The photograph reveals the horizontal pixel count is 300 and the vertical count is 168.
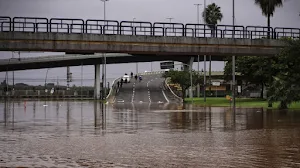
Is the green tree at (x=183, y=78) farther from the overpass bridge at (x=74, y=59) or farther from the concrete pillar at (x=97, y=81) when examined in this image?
the concrete pillar at (x=97, y=81)

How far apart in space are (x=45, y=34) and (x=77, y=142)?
1033 inches

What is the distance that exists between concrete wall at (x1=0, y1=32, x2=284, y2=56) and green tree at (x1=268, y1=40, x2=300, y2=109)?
2.17 meters

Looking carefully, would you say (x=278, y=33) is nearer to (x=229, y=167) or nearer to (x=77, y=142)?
(x=77, y=142)

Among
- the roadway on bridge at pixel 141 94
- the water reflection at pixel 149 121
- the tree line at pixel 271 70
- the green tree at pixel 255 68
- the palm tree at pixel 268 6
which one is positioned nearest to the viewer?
the water reflection at pixel 149 121

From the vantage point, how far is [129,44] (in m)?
43.9

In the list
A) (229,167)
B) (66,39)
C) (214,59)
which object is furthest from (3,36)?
(214,59)

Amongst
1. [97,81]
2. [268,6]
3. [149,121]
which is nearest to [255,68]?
[268,6]

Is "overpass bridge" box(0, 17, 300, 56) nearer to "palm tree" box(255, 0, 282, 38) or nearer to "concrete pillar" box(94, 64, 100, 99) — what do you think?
"palm tree" box(255, 0, 282, 38)

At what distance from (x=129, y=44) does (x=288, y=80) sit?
47.3 ft

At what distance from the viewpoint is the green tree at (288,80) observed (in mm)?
43062

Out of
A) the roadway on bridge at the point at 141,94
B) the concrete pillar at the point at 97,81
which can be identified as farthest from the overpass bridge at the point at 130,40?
the concrete pillar at the point at 97,81

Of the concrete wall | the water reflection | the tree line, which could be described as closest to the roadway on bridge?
the tree line

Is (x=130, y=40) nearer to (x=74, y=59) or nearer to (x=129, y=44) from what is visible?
(x=129, y=44)

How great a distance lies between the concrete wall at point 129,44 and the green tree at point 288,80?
217cm
